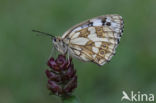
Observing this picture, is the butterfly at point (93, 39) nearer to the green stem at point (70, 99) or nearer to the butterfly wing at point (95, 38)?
the butterfly wing at point (95, 38)

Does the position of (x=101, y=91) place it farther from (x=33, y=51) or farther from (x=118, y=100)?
(x=33, y=51)

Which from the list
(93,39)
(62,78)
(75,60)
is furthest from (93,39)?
(75,60)

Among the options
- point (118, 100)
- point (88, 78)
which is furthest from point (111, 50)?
point (88, 78)

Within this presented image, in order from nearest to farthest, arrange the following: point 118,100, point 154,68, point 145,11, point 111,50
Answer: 1. point 111,50
2. point 118,100
3. point 154,68
4. point 145,11

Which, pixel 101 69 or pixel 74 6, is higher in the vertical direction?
pixel 74 6

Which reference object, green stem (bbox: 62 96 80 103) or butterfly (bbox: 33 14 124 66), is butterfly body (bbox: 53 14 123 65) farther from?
green stem (bbox: 62 96 80 103)

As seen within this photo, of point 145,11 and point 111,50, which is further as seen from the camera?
point 145,11

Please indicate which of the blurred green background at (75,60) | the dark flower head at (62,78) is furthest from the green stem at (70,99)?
the blurred green background at (75,60)
